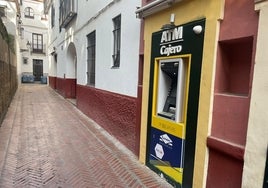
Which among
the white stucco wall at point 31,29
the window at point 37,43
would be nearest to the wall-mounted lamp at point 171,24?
the white stucco wall at point 31,29

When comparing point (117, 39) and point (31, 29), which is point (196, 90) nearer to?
point (117, 39)

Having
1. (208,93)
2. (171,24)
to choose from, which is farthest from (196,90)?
(171,24)

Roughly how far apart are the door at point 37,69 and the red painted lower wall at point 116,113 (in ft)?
77.2

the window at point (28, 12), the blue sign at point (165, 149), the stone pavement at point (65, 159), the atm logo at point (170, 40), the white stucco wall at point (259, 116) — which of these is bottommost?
the stone pavement at point (65, 159)

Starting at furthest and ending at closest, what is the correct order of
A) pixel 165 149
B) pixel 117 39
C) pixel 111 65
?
pixel 111 65, pixel 117 39, pixel 165 149

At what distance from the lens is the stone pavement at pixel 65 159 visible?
3.95m

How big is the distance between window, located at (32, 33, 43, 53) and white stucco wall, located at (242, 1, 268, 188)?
3103 cm

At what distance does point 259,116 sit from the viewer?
7.95ft

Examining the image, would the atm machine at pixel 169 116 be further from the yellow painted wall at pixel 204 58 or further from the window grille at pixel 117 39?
the window grille at pixel 117 39

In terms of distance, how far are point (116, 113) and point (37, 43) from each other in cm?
2790

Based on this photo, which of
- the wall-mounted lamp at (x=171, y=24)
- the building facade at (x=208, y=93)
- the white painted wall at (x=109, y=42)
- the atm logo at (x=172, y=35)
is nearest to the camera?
the building facade at (x=208, y=93)

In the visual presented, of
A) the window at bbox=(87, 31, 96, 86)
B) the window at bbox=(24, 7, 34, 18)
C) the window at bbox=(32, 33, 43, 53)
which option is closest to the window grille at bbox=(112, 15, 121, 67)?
the window at bbox=(87, 31, 96, 86)

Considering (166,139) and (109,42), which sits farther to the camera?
(109,42)

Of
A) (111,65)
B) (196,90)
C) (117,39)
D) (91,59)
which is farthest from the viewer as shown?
(91,59)
